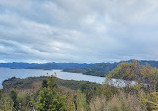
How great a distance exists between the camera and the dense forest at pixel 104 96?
13.6ft

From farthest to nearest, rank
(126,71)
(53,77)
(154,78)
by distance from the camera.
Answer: (126,71), (154,78), (53,77)

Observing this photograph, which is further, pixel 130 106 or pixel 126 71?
pixel 126 71

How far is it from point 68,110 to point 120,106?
170cm

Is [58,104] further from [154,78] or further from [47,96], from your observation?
[154,78]

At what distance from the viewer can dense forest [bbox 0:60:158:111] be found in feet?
13.6

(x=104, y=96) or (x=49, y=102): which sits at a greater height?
(x=49, y=102)

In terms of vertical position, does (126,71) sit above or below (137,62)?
below

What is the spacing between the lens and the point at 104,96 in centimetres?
663

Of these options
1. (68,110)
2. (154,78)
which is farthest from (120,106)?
(154,78)

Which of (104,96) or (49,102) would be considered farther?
(104,96)

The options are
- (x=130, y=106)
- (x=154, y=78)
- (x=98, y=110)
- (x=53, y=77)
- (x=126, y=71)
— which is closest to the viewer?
(x=130, y=106)

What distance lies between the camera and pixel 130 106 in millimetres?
3900

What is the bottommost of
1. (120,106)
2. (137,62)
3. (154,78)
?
(120,106)

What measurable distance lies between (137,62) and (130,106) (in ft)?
20.2
